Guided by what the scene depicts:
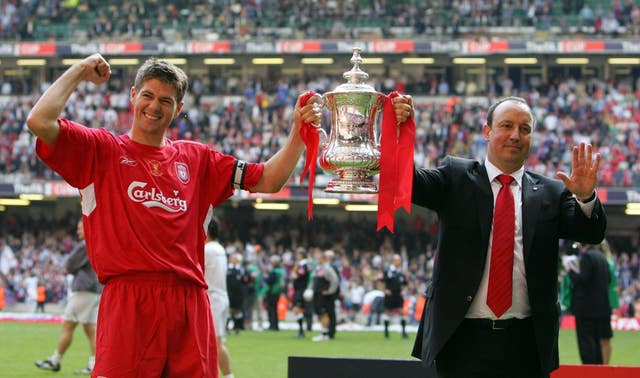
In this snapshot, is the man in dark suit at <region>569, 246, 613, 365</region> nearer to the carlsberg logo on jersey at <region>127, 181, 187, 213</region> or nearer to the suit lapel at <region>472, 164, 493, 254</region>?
the suit lapel at <region>472, 164, 493, 254</region>

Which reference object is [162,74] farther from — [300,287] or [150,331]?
[300,287]

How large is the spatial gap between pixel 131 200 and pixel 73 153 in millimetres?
346

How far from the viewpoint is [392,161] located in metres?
5.40

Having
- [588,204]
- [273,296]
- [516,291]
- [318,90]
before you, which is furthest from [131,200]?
[318,90]

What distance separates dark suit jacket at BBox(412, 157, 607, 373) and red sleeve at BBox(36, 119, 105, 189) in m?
1.61

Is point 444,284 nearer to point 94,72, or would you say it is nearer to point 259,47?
point 94,72

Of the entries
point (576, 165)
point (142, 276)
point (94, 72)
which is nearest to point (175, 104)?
point (94, 72)

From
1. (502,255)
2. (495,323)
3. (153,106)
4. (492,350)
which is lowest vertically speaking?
(492,350)

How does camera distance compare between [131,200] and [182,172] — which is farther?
[182,172]

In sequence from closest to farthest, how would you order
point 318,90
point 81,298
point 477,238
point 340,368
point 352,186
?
point 477,238 < point 352,186 < point 340,368 < point 81,298 < point 318,90

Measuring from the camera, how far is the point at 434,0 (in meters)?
41.7

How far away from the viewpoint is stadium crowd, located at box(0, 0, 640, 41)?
39.2 metres

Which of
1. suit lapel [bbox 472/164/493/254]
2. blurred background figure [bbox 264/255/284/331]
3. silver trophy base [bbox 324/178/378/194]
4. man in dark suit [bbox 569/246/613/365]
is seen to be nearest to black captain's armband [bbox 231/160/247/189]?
silver trophy base [bbox 324/178/378/194]

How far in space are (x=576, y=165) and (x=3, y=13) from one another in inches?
1668
